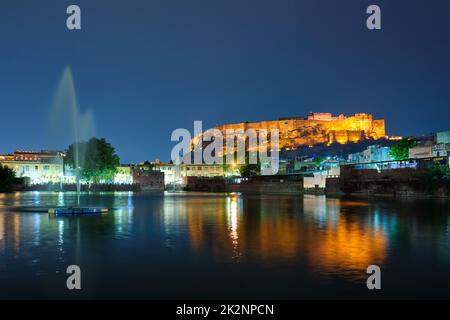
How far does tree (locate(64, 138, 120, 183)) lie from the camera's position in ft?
366

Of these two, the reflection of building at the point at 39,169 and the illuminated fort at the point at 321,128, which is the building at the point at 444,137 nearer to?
the illuminated fort at the point at 321,128

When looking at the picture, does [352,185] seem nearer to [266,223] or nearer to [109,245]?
[266,223]

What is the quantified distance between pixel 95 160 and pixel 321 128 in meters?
101

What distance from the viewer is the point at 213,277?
13820 mm

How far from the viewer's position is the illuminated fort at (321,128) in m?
179

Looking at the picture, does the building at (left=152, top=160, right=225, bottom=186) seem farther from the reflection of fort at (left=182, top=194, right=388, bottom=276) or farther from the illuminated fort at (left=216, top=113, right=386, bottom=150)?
the reflection of fort at (left=182, top=194, right=388, bottom=276)

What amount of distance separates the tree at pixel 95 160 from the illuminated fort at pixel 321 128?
84.6m

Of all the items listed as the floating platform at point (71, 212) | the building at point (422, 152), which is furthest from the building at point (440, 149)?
the floating platform at point (71, 212)

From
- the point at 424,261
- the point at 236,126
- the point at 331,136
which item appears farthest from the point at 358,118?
the point at 424,261

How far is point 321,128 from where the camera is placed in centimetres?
18962

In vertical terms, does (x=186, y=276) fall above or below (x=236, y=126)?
below

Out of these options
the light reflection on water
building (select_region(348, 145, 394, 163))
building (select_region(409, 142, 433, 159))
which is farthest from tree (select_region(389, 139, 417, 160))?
the light reflection on water

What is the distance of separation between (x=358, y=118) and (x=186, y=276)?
A: 177 meters

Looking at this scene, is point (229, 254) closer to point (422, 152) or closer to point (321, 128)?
point (422, 152)
